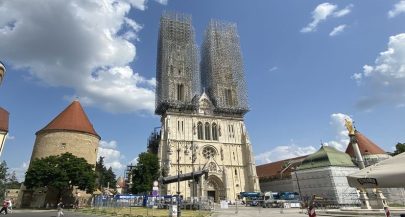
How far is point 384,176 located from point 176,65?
56.7 meters

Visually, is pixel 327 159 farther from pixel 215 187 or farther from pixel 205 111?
pixel 205 111

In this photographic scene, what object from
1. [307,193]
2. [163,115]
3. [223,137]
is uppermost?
[163,115]

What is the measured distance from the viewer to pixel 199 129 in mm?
57094

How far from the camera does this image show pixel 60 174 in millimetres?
38656

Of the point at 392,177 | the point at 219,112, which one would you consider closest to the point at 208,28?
the point at 219,112

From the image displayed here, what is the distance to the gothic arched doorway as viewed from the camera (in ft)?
174

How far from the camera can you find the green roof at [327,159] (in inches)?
1906

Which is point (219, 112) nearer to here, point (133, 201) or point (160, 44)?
point (160, 44)

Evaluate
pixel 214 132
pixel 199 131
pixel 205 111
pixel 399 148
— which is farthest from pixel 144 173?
pixel 399 148

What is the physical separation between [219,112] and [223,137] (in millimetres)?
5267

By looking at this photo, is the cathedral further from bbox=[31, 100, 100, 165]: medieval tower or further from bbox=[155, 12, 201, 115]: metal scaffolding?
bbox=[31, 100, 100, 165]: medieval tower

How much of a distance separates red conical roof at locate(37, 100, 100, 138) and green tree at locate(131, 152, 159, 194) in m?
10.1

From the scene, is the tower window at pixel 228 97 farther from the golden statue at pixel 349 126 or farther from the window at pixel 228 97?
the golden statue at pixel 349 126

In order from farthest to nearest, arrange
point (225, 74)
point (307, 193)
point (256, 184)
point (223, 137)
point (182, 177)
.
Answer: point (225, 74)
point (223, 137)
point (256, 184)
point (307, 193)
point (182, 177)
